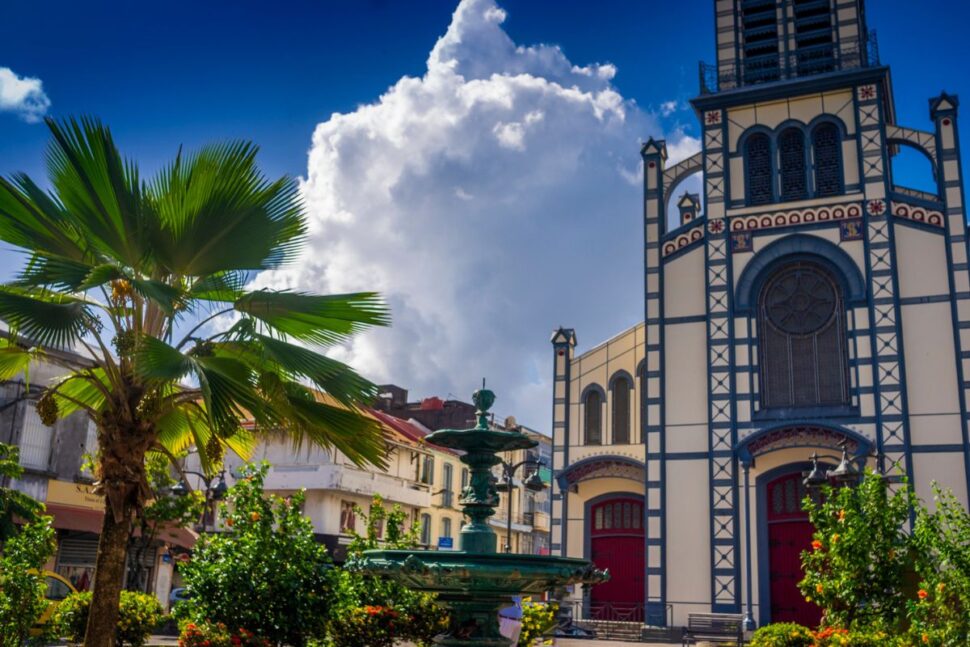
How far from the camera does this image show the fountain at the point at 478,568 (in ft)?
30.7

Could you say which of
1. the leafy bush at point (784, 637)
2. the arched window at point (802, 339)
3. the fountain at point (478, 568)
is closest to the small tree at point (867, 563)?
the leafy bush at point (784, 637)

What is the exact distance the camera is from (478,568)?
365 inches

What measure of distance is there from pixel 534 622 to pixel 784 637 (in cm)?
475

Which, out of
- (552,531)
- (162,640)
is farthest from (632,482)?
(162,640)

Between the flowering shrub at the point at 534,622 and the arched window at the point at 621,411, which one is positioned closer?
the flowering shrub at the point at 534,622

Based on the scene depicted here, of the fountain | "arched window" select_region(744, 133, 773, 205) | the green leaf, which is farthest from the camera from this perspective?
"arched window" select_region(744, 133, 773, 205)

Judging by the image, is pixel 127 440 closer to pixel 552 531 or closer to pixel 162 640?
pixel 162 640

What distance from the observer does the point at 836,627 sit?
52.6 feet

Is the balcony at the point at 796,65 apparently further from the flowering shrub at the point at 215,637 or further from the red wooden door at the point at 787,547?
the flowering shrub at the point at 215,637

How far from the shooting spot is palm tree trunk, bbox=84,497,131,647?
11.2 metres

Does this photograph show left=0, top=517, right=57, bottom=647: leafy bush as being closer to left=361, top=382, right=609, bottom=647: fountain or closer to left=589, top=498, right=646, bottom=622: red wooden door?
left=361, top=382, right=609, bottom=647: fountain

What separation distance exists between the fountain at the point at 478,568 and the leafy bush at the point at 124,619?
8.25 meters

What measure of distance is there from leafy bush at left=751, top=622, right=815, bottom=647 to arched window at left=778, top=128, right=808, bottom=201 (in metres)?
16.0

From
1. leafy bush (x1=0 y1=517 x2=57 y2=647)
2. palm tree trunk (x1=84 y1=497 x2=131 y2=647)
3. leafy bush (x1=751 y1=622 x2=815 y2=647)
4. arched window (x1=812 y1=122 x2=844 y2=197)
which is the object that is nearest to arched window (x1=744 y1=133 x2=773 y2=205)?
arched window (x1=812 y1=122 x2=844 y2=197)
